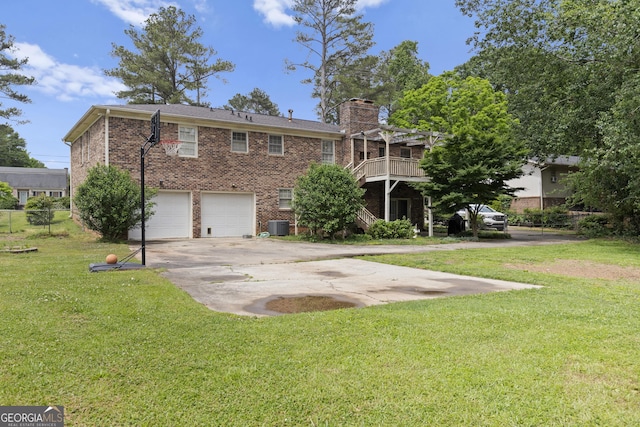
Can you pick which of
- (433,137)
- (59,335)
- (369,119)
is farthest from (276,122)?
(59,335)

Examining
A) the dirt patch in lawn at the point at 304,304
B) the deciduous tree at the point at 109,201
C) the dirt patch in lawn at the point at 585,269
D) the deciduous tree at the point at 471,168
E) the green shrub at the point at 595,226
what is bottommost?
the dirt patch in lawn at the point at 585,269

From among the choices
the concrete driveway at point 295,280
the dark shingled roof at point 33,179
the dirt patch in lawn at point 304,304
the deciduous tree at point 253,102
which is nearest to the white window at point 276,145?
the concrete driveway at point 295,280

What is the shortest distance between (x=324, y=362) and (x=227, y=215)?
1632cm

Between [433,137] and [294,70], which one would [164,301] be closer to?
[433,137]

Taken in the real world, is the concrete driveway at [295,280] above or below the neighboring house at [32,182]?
below

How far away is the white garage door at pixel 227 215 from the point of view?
18766 millimetres

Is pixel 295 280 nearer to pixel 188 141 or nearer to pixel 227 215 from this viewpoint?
pixel 227 215

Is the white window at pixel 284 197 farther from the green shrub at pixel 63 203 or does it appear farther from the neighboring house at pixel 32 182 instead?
the neighboring house at pixel 32 182

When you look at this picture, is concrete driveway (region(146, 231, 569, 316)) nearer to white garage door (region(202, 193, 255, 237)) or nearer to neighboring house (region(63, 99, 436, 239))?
neighboring house (region(63, 99, 436, 239))

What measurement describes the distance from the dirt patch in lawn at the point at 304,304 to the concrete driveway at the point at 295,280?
134mm

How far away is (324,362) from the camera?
3527 millimetres

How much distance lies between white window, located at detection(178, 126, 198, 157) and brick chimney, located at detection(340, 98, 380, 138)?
7.79 metres

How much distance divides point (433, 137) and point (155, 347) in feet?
66.8

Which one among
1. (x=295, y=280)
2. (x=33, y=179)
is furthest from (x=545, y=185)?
(x=33, y=179)
